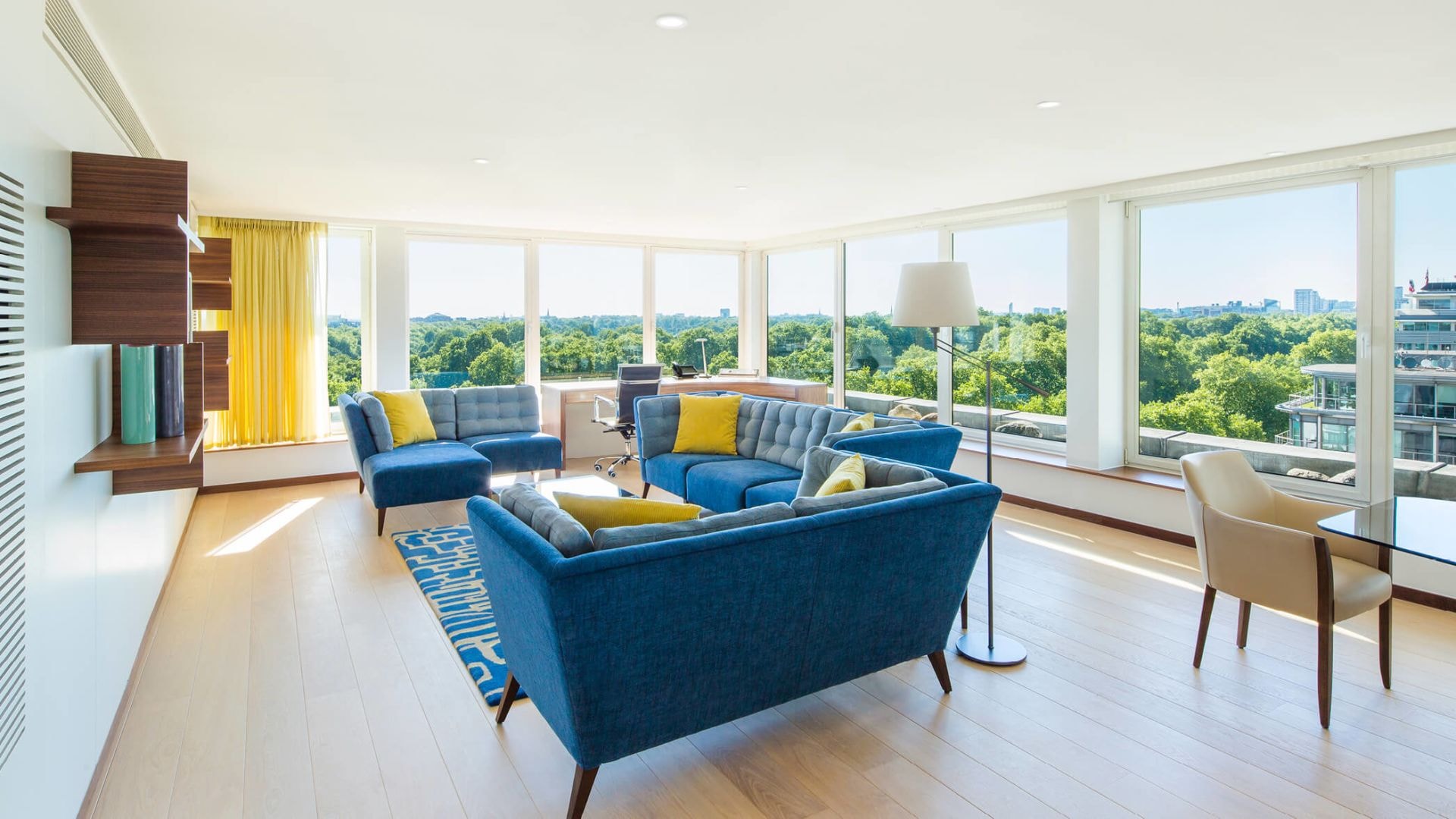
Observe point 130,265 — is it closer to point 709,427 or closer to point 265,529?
point 265,529

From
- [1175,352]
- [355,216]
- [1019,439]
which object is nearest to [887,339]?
[1019,439]

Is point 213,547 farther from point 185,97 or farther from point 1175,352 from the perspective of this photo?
point 1175,352

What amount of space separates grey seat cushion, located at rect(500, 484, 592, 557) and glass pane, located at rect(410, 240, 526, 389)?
17.2 ft

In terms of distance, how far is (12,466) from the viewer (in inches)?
65.8

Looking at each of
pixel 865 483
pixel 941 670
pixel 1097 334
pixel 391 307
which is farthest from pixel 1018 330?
pixel 391 307

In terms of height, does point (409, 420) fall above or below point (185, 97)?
below

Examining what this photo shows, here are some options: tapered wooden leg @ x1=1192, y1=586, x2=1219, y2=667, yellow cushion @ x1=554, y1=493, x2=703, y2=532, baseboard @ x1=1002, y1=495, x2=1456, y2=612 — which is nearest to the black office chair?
baseboard @ x1=1002, y1=495, x2=1456, y2=612

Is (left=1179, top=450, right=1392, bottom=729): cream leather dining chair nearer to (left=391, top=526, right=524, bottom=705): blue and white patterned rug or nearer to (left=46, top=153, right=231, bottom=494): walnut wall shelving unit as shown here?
(left=391, top=526, right=524, bottom=705): blue and white patterned rug

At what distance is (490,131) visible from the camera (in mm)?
3896

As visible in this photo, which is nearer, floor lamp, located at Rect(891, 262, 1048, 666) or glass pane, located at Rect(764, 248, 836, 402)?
floor lamp, located at Rect(891, 262, 1048, 666)

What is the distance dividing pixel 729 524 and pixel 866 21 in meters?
1.65

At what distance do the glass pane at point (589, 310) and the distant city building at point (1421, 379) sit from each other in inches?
236

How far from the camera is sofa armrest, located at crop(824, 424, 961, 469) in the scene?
4.11 metres

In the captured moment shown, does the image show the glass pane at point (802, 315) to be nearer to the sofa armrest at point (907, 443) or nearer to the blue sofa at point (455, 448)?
the blue sofa at point (455, 448)
